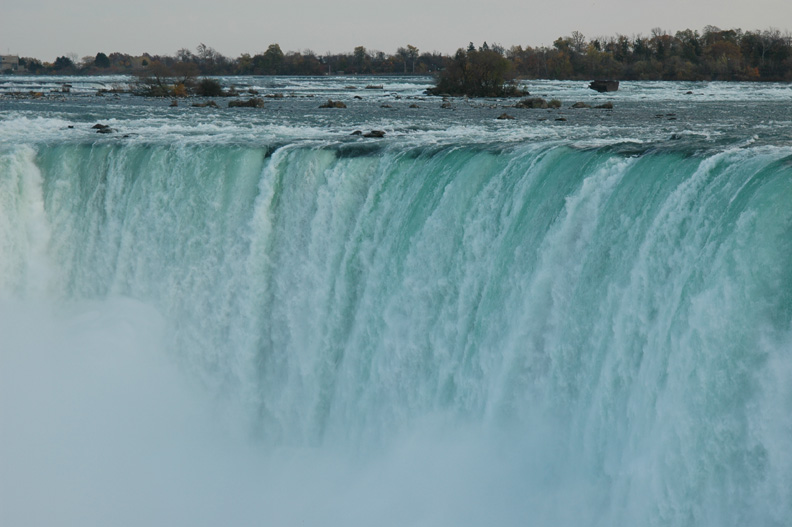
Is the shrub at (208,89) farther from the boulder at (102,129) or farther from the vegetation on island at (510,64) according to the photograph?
the boulder at (102,129)

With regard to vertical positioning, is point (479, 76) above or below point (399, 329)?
above

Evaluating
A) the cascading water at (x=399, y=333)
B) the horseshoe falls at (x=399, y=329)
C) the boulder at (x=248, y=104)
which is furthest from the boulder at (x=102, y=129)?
the boulder at (x=248, y=104)

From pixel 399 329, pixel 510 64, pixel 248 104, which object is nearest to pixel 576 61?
pixel 510 64

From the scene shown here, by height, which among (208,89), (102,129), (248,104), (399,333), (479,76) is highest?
(479,76)

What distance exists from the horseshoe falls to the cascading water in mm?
31

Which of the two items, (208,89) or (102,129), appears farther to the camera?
(208,89)

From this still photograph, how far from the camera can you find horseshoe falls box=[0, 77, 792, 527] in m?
7.54

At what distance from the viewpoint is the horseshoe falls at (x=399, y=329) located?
24.7ft

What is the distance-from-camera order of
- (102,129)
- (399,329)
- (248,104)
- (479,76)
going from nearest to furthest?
(399,329) → (102,129) → (248,104) → (479,76)

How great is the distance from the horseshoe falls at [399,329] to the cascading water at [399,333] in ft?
0.10

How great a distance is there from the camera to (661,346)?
7.86 meters

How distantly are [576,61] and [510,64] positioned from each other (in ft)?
118

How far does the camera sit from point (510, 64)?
39.3 m

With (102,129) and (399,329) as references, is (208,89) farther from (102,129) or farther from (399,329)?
(399,329)
